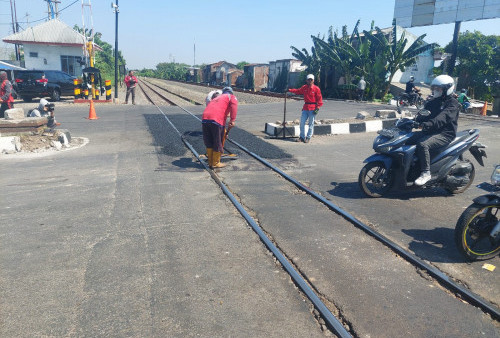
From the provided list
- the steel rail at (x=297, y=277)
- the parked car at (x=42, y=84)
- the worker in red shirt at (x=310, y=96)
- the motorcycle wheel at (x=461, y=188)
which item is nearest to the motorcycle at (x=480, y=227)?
the steel rail at (x=297, y=277)

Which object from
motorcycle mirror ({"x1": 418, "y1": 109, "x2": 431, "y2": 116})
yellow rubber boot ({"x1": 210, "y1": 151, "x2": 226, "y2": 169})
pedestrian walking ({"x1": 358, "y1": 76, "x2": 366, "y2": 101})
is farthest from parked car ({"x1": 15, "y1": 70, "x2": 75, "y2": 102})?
motorcycle mirror ({"x1": 418, "y1": 109, "x2": 431, "y2": 116})

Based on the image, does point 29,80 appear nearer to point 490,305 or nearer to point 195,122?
point 195,122

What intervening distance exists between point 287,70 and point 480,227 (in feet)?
133

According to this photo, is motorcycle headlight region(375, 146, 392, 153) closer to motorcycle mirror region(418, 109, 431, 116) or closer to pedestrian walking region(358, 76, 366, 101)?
motorcycle mirror region(418, 109, 431, 116)

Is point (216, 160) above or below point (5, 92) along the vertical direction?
below

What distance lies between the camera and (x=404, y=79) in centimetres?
3378

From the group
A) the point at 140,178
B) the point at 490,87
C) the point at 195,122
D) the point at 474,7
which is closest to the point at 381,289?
the point at 140,178

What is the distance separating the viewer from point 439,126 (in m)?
5.03

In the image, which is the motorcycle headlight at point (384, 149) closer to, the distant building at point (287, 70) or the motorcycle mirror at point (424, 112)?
the motorcycle mirror at point (424, 112)

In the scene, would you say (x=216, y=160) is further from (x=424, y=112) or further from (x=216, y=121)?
(x=424, y=112)

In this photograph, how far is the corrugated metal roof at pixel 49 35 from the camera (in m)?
34.2

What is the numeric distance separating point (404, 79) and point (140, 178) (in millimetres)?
33028

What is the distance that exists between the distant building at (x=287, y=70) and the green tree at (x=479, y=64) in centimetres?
1493

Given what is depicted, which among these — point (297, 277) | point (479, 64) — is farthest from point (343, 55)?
point (297, 277)
